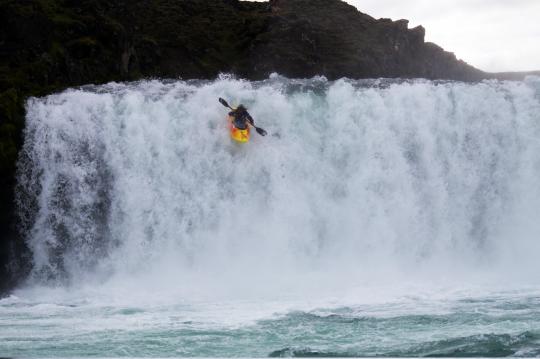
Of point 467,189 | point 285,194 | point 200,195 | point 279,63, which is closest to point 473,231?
point 467,189

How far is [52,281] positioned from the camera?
22.5m

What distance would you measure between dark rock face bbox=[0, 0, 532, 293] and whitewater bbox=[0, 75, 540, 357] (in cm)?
91

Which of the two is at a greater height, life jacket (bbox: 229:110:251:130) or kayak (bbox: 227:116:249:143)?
life jacket (bbox: 229:110:251:130)

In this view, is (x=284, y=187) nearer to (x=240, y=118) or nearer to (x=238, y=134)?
(x=238, y=134)

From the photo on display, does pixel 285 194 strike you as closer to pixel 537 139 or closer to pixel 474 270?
pixel 474 270

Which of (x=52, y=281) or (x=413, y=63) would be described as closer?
(x=52, y=281)

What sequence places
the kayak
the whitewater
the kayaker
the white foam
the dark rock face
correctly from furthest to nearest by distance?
1. the dark rock face
2. the kayak
3. the kayaker
4. the white foam
5. the whitewater

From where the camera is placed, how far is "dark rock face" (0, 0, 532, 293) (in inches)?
Answer: 1033

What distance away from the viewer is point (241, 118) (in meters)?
23.2

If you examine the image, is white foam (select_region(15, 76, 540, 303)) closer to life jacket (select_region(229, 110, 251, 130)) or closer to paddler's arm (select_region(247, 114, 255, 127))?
life jacket (select_region(229, 110, 251, 130))

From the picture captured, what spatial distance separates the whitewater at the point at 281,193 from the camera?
72.9 ft

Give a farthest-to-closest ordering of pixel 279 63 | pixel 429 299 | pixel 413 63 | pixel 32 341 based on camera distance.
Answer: pixel 413 63
pixel 279 63
pixel 429 299
pixel 32 341

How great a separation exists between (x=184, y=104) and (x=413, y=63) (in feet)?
78.9

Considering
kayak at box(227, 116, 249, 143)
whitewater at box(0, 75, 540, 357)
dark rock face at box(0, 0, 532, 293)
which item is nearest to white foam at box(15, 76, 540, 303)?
whitewater at box(0, 75, 540, 357)
